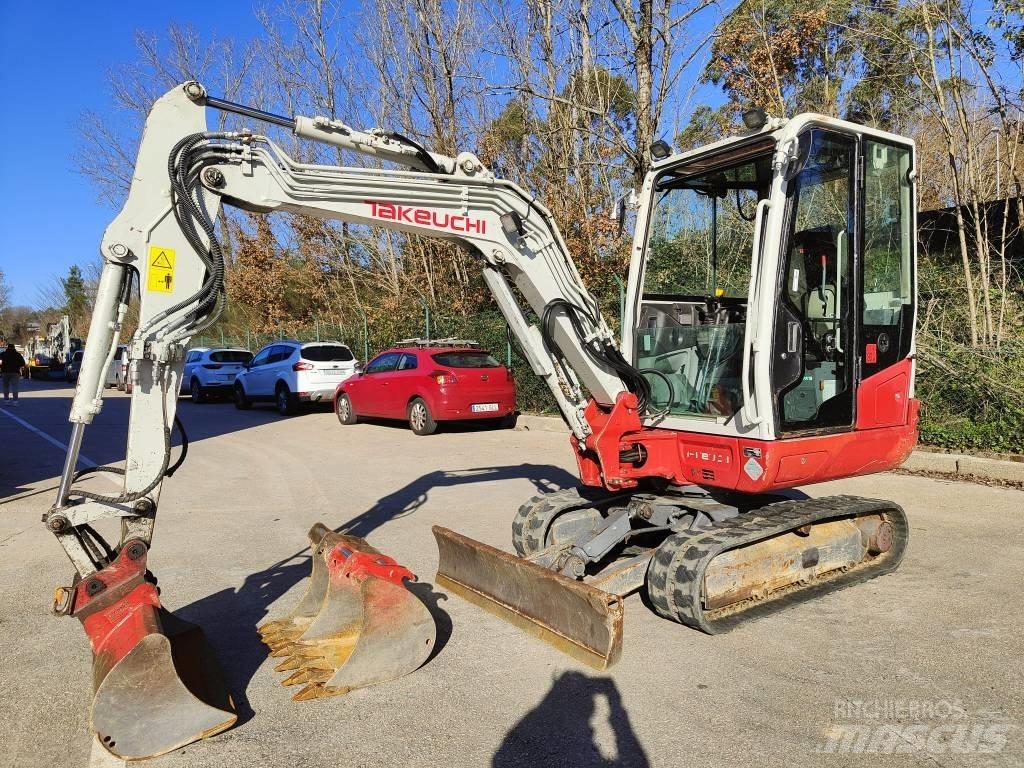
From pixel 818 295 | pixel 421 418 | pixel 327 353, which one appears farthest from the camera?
pixel 327 353

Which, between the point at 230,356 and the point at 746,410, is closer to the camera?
the point at 746,410

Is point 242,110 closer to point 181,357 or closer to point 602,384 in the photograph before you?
point 181,357

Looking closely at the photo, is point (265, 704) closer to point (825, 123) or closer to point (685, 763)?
point (685, 763)

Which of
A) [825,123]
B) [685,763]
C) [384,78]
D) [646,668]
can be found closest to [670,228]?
[825,123]

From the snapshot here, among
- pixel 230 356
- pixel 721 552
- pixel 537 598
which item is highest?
pixel 230 356

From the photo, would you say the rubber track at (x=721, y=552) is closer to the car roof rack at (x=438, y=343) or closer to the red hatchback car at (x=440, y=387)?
the red hatchback car at (x=440, y=387)

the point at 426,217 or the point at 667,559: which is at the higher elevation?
the point at 426,217

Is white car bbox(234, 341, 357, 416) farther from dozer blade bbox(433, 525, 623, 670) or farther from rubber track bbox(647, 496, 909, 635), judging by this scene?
rubber track bbox(647, 496, 909, 635)

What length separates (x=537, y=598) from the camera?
442 cm

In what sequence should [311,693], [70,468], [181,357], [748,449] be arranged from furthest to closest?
1. [748,449]
2. [181,357]
3. [311,693]
4. [70,468]

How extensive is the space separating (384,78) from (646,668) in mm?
21099

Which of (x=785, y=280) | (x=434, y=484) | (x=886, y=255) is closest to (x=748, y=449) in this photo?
(x=785, y=280)

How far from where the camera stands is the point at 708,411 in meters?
5.11

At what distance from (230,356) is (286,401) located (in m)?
6.12
